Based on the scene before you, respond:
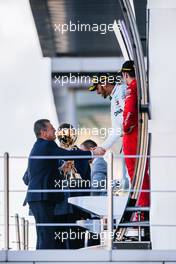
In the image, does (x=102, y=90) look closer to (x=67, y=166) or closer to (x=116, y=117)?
(x=116, y=117)

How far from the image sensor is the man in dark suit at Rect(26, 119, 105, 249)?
6195 millimetres

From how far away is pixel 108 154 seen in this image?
237 inches

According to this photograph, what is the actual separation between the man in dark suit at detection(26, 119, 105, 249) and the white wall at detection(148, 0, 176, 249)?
226mm

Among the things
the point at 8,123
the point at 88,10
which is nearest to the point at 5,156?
the point at 8,123

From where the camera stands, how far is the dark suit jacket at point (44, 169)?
245 inches

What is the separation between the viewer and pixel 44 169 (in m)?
6.26

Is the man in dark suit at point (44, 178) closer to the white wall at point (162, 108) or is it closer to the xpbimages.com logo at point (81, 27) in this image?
the white wall at point (162, 108)

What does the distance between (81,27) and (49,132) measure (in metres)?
0.41

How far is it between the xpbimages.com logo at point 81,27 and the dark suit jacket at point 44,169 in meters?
0.42

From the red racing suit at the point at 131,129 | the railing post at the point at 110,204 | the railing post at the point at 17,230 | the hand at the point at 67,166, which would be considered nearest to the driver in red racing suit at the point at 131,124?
the red racing suit at the point at 131,129

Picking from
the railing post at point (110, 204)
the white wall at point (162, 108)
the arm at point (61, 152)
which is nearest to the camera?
the railing post at point (110, 204)

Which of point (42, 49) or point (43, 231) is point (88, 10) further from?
point (43, 231)

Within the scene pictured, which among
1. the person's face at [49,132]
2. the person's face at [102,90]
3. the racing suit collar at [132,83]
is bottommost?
the person's face at [49,132]

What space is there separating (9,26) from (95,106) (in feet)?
1.43
